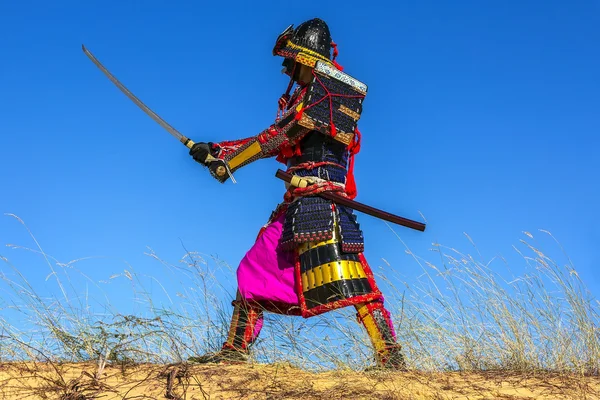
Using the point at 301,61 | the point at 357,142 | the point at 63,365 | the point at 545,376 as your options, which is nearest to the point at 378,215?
the point at 357,142

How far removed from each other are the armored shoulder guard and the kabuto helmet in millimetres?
239

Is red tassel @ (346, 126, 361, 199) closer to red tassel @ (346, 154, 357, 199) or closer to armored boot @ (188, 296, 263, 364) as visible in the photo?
red tassel @ (346, 154, 357, 199)

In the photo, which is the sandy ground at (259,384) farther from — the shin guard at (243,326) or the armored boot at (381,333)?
the shin guard at (243,326)

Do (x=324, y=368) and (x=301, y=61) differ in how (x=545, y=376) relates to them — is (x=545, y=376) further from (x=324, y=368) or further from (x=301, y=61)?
(x=301, y=61)

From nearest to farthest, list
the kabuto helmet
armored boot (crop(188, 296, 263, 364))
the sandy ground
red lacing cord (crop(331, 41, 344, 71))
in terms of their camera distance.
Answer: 1. the sandy ground
2. armored boot (crop(188, 296, 263, 364))
3. the kabuto helmet
4. red lacing cord (crop(331, 41, 344, 71))

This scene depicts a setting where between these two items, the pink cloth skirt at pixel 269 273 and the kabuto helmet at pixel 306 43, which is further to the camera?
the kabuto helmet at pixel 306 43

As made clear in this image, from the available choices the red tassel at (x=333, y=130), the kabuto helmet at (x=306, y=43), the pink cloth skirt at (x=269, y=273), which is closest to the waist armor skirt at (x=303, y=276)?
the pink cloth skirt at (x=269, y=273)

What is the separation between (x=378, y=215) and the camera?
193 inches

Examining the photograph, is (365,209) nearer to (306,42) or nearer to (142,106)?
(306,42)

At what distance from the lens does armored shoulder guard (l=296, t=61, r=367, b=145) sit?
15.4 feet

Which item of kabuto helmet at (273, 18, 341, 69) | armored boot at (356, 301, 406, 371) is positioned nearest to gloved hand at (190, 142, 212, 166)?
kabuto helmet at (273, 18, 341, 69)

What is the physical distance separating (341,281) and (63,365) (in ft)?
6.21

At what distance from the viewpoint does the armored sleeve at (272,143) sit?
4750 millimetres

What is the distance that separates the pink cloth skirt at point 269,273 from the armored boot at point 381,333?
52 cm
